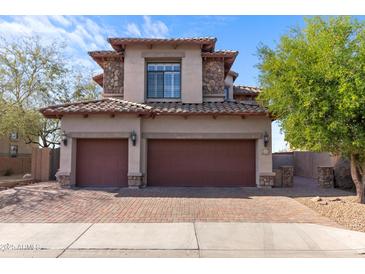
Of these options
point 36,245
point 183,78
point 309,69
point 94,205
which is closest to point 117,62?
point 183,78

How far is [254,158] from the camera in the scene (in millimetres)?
14156

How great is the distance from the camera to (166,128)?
45.8 feet

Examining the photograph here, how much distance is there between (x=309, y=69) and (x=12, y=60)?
20925 millimetres

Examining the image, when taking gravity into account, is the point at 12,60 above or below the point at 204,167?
above

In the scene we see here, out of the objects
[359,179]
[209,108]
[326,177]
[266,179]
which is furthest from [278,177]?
[209,108]

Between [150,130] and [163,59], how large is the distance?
4.12 m

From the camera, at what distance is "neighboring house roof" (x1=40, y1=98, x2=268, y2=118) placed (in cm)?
1289

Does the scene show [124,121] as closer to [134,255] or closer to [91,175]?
[91,175]

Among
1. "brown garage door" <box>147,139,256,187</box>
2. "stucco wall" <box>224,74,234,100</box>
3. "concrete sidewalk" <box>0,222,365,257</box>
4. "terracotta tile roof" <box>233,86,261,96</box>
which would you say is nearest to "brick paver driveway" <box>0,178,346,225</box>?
"concrete sidewalk" <box>0,222,365,257</box>

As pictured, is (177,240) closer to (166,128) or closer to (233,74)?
(166,128)

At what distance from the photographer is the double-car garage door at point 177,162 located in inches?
543

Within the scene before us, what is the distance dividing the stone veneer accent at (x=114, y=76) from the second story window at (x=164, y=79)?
64.5 inches

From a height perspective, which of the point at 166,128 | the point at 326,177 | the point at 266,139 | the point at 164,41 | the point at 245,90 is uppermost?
the point at 164,41

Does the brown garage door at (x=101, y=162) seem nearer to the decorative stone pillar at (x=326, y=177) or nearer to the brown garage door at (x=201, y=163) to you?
the brown garage door at (x=201, y=163)
